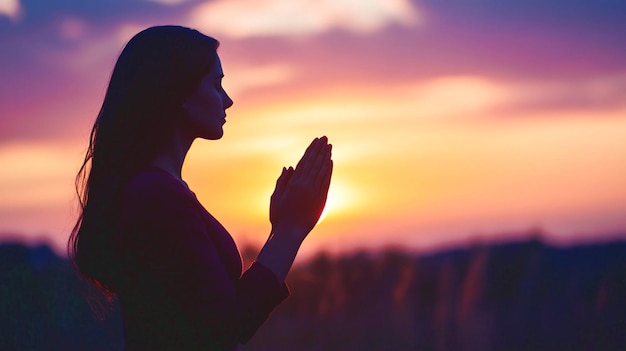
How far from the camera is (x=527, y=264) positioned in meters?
Result: 7.65

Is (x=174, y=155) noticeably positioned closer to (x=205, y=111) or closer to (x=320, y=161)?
(x=205, y=111)

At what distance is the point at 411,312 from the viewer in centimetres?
761

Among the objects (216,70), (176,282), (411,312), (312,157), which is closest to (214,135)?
(216,70)

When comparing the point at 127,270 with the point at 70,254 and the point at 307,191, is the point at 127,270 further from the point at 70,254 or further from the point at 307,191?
the point at 70,254

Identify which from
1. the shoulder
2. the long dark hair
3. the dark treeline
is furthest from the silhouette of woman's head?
the dark treeline

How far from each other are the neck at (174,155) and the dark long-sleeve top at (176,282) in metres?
0.14

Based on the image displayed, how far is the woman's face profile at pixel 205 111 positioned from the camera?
8.38 ft

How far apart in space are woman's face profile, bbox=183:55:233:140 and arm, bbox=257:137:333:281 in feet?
0.90

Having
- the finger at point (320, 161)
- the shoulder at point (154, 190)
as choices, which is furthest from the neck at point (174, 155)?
the finger at point (320, 161)

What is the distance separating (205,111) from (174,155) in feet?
0.50

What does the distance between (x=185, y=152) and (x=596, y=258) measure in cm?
796

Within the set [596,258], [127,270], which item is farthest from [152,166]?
[596,258]

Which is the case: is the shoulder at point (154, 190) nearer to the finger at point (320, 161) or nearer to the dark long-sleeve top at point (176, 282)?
the dark long-sleeve top at point (176, 282)

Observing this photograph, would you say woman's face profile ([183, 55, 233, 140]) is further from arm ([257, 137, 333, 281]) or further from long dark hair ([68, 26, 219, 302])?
arm ([257, 137, 333, 281])
